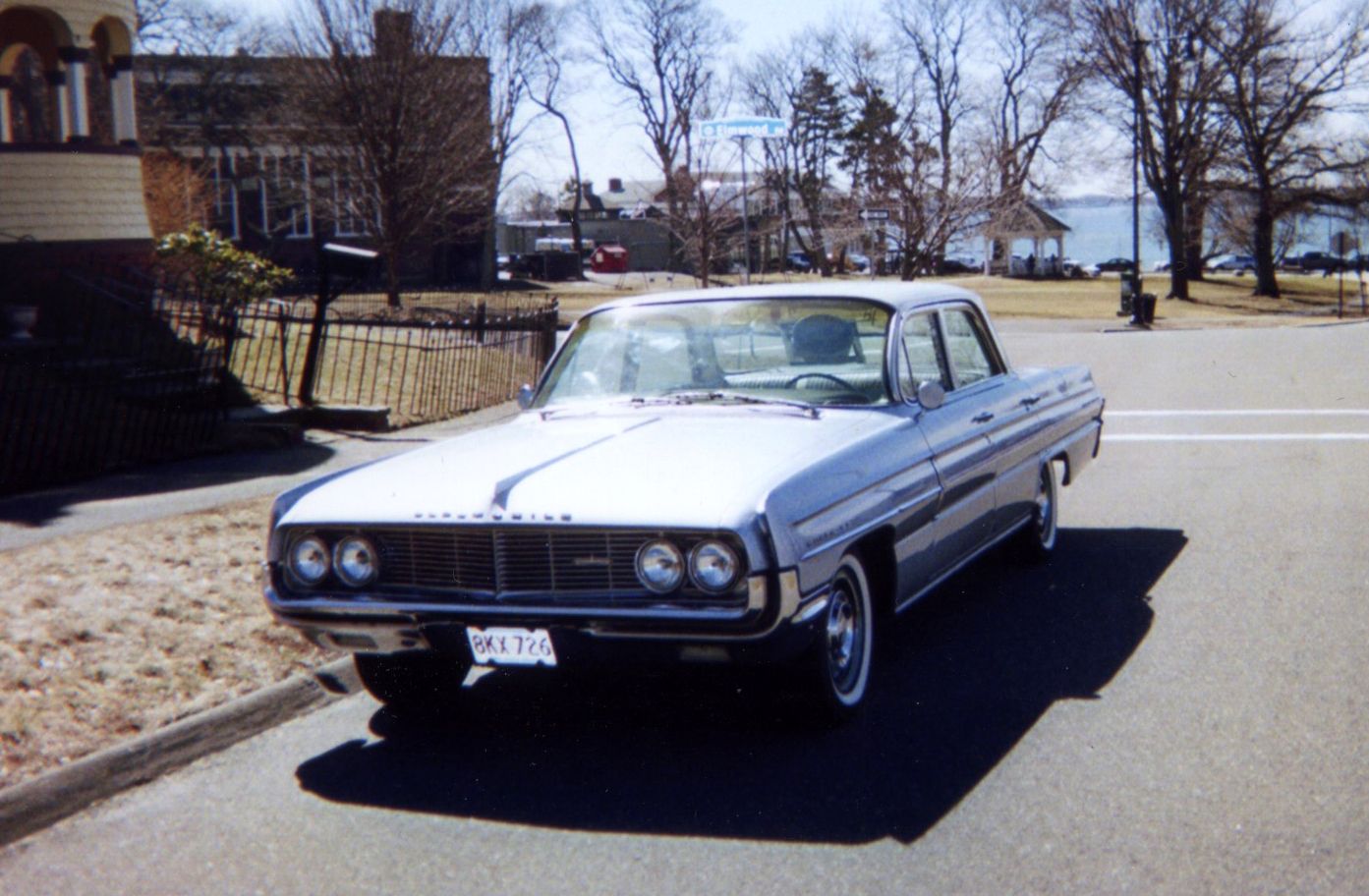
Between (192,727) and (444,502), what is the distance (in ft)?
4.43

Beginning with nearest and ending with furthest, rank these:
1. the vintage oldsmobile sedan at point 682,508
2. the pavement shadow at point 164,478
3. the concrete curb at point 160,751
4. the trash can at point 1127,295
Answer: the concrete curb at point 160,751, the vintage oldsmobile sedan at point 682,508, the pavement shadow at point 164,478, the trash can at point 1127,295

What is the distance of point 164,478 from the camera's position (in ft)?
37.2

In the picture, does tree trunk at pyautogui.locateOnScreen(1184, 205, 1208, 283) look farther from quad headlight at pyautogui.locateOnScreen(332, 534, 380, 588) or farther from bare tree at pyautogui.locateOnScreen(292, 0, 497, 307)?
quad headlight at pyautogui.locateOnScreen(332, 534, 380, 588)

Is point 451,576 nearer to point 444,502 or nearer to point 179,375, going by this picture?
point 444,502

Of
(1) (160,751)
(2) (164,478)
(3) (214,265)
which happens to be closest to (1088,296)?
(3) (214,265)

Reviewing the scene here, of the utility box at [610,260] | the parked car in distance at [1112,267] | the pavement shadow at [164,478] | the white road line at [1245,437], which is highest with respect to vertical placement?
the utility box at [610,260]

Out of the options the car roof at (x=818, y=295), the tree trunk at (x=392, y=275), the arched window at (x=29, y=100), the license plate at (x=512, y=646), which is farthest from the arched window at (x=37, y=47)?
the tree trunk at (x=392, y=275)

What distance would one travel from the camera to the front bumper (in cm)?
494

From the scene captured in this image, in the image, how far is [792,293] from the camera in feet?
23.4

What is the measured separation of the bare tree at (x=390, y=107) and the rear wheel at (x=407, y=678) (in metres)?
32.4

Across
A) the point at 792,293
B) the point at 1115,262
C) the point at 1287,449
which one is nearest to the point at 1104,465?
the point at 1287,449

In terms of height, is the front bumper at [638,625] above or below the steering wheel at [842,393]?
below

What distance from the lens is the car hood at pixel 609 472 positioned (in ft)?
16.6

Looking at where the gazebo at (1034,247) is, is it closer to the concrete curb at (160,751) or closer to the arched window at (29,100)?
the arched window at (29,100)
